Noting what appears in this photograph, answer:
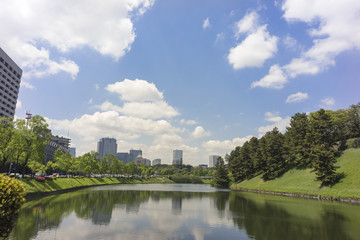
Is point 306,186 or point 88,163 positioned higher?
point 88,163

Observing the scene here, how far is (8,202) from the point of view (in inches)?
479

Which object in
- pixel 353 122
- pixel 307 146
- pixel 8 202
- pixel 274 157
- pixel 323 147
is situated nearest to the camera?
pixel 8 202

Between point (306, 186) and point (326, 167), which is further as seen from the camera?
point (306, 186)

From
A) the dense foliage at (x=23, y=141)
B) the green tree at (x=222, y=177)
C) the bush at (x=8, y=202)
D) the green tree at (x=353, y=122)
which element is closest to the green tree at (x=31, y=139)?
the dense foliage at (x=23, y=141)

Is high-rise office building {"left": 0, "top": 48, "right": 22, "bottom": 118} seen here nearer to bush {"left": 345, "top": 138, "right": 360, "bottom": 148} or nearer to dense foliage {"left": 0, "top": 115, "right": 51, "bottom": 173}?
dense foliage {"left": 0, "top": 115, "right": 51, "bottom": 173}

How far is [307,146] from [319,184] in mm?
20995

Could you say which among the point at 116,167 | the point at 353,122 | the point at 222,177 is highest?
the point at 353,122

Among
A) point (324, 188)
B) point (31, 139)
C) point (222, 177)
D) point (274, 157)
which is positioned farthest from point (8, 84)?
point (324, 188)

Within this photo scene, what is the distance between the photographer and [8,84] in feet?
467

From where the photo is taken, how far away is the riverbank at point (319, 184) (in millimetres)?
54716

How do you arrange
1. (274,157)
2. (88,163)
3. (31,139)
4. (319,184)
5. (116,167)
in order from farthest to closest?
(116,167)
(88,163)
(274,157)
(319,184)
(31,139)

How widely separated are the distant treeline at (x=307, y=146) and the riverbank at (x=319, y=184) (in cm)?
279

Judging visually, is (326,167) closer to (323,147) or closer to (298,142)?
(323,147)

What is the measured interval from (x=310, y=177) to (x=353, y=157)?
13512 mm
